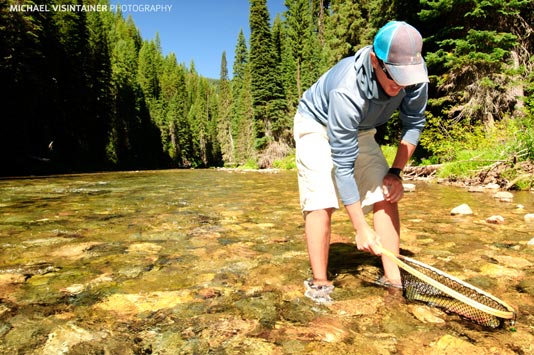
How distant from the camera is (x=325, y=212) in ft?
7.70

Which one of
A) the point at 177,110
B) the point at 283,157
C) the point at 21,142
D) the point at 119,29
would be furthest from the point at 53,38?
the point at 119,29

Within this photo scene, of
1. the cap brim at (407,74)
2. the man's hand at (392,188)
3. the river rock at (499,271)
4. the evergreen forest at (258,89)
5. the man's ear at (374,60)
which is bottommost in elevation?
the river rock at (499,271)

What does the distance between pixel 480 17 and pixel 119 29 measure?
250 feet

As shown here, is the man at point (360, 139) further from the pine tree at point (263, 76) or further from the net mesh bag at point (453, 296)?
the pine tree at point (263, 76)

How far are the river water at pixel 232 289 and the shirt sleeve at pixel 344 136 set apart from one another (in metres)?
0.78

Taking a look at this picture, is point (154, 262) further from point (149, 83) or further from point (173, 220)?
point (149, 83)

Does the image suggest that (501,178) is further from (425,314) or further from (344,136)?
(344,136)

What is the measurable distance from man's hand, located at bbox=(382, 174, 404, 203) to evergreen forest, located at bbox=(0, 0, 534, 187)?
6.42 metres

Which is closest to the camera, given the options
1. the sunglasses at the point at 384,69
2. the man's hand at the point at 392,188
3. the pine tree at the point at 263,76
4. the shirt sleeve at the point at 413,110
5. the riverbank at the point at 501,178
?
the sunglasses at the point at 384,69

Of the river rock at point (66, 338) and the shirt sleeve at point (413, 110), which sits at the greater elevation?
the shirt sleeve at point (413, 110)

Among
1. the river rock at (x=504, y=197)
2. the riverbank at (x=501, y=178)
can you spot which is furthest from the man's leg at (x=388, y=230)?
the riverbank at (x=501, y=178)

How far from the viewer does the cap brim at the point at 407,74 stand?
181cm

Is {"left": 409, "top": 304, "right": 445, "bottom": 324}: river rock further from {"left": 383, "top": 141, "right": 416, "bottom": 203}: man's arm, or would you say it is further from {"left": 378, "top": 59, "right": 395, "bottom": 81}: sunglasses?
{"left": 378, "top": 59, "right": 395, "bottom": 81}: sunglasses

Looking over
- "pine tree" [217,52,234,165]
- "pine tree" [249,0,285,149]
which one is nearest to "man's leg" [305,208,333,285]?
"pine tree" [249,0,285,149]
